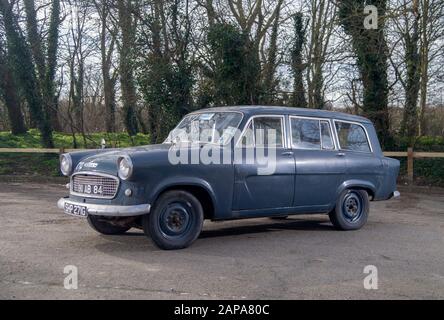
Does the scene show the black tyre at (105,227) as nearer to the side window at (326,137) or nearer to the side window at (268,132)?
the side window at (268,132)

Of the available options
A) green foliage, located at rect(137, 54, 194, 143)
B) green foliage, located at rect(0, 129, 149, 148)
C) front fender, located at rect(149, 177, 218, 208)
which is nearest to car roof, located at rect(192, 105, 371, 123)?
front fender, located at rect(149, 177, 218, 208)

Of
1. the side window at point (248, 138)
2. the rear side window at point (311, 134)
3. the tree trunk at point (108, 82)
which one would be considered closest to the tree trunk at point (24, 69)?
the tree trunk at point (108, 82)

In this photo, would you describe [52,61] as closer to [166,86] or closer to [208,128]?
[166,86]

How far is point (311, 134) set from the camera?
878 centimetres

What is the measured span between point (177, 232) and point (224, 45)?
12439 mm

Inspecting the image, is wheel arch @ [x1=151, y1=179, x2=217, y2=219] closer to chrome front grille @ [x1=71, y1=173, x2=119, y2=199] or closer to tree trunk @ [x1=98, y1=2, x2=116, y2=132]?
chrome front grille @ [x1=71, y1=173, x2=119, y2=199]

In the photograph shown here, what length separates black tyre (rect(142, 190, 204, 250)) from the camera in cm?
709

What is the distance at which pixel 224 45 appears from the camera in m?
18.8

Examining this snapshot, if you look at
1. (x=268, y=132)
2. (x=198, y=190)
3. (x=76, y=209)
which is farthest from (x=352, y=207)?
(x=76, y=209)

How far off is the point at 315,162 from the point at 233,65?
1096cm

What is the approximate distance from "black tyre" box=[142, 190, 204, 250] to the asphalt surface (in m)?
0.17

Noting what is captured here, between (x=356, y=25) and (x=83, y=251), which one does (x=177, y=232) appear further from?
(x=356, y=25)

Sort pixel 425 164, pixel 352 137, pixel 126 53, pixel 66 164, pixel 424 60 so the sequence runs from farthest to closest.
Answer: pixel 126 53
pixel 424 60
pixel 425 164
pixel 352 137
pixel 66 164

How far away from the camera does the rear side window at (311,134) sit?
8539mm
